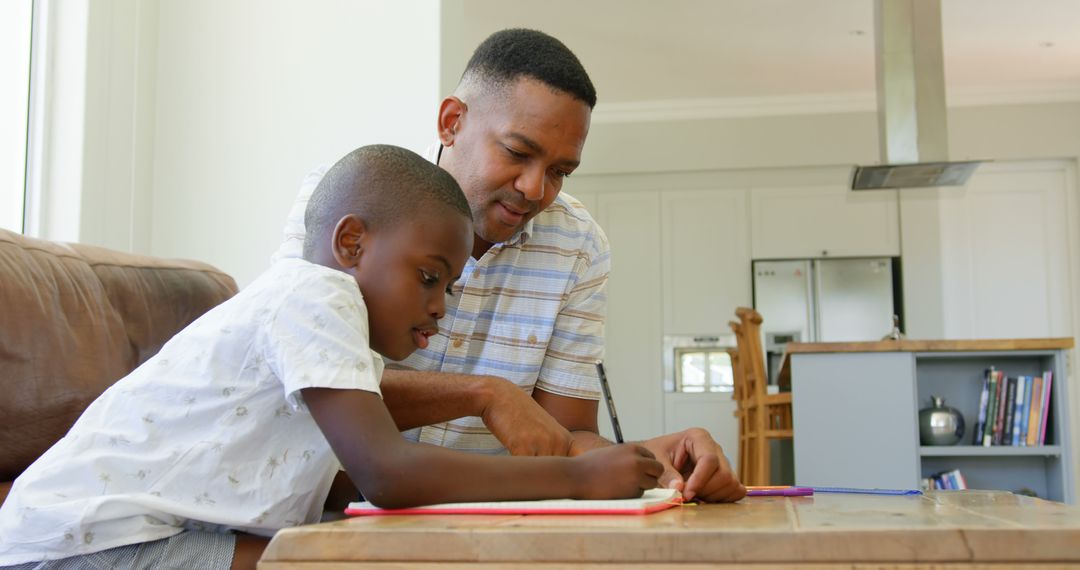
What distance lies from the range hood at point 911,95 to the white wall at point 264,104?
2.78 m

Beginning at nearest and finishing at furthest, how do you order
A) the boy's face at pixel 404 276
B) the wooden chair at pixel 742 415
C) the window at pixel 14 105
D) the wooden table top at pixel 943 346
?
1. the boy's face at pixel 404 276
2. the window at pixel 14 105
3. the wooden table top at pixel 943 346
4. the wooden chair at pixel 742 415

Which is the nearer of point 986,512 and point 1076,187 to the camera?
point 986,512

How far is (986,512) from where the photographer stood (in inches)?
31.3

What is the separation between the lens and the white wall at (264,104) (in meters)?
→ 2.74

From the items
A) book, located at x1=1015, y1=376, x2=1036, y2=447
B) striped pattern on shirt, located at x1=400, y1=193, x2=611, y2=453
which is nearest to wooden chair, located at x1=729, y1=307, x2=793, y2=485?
book, located at x1=1015, y1=376, x2=1036, y2=447

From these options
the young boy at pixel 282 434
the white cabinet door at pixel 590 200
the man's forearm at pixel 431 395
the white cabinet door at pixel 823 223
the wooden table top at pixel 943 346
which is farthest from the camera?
the white cabinet door at pixel 590 200

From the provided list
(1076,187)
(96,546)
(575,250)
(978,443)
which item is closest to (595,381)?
(575,250)

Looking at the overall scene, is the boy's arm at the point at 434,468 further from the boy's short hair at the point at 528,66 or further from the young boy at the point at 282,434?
the boy's short hair at the point at 528,66

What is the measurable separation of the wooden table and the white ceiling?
530cm

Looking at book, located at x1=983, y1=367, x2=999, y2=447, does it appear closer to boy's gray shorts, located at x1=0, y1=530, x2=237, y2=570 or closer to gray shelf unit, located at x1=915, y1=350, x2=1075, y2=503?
gray shelf unit, located at x1=915, y1=350, x2=1075, y2=503

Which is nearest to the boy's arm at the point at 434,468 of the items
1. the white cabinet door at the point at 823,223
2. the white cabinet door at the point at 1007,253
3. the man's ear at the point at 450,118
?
the man's ear at the point at 450,118

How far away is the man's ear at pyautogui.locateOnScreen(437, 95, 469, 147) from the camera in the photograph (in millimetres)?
1539

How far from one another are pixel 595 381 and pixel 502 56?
52 centimetres

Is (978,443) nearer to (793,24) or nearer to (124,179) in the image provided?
(793,24)
